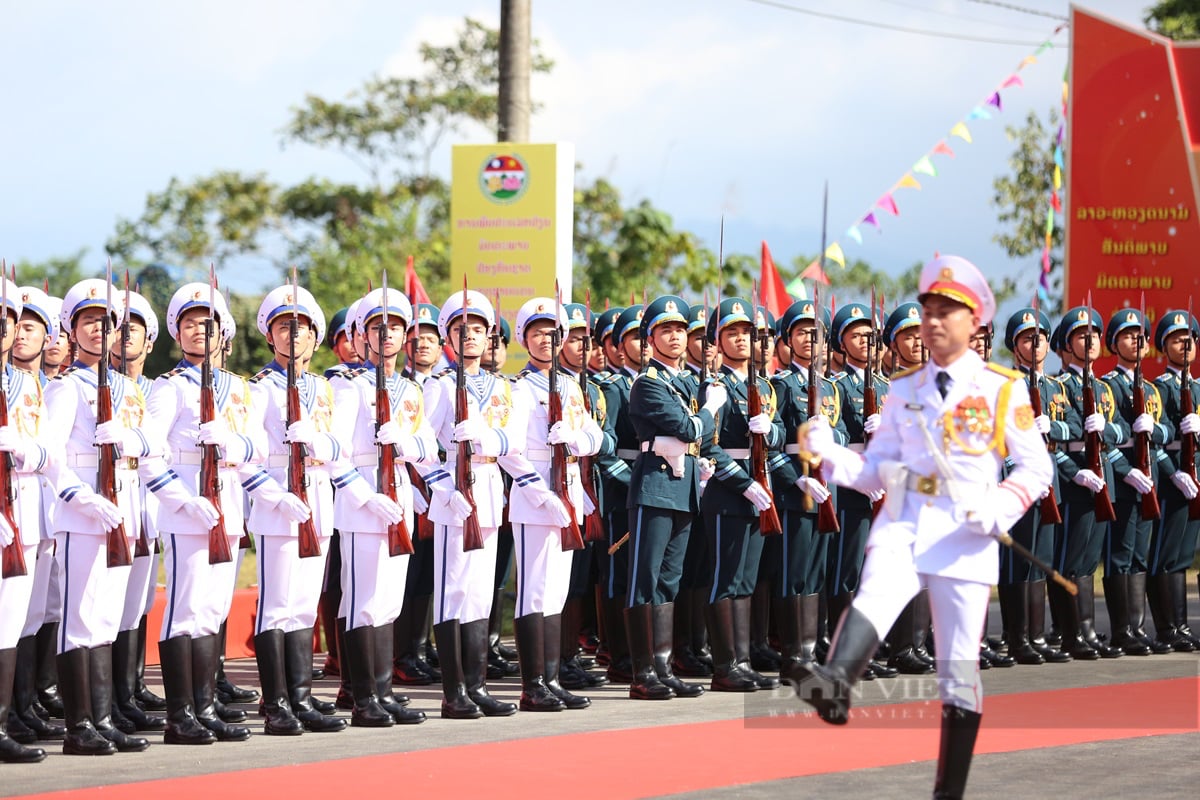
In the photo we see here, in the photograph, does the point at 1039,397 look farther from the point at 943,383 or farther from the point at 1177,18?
the point at 1177,18

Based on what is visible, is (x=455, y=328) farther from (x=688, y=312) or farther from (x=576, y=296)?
(x=576, y=296)

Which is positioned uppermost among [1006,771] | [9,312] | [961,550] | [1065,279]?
[1065,279]

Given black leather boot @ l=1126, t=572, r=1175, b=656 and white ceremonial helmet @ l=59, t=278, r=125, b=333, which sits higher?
white ceremonial helmet @ l=59, t=278, r=125, b=333

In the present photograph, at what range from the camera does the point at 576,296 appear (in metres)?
20.8

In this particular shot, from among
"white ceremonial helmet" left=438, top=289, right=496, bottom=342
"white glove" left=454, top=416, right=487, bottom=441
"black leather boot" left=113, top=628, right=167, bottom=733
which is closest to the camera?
"black leather boot" left=113, top=628, right=167, bottom=733

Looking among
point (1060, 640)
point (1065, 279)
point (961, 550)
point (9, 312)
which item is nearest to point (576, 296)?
point (1065, 279)

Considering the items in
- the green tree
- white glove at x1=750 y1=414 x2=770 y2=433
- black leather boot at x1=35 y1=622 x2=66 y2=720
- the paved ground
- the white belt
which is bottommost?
the paved ground

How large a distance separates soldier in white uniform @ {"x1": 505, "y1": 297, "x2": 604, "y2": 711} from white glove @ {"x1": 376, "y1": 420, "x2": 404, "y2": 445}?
0.65 metres

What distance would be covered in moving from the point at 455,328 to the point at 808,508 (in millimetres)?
2110

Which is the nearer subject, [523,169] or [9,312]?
[9,312]

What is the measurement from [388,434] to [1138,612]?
5.20 meters

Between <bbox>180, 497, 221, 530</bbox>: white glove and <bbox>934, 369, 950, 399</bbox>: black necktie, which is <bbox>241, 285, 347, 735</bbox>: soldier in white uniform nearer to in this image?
<bbox>180, 497, 221, 530</bbox>: white glove

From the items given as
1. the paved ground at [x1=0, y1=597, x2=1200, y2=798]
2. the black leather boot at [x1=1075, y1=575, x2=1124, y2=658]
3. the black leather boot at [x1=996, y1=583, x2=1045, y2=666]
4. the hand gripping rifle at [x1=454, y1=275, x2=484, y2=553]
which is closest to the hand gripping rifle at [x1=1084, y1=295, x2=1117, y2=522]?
the black leather boot at [x1=1075, y1=575, x2=1124, y2=658]

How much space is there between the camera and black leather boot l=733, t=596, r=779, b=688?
9.24 metres
